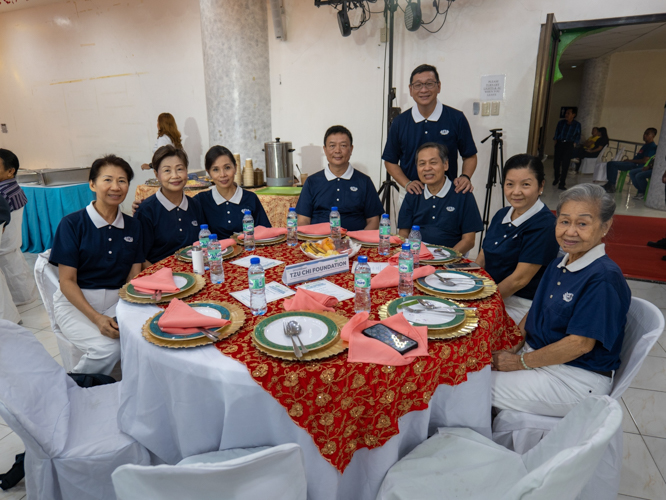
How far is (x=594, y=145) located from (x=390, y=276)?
1108cm

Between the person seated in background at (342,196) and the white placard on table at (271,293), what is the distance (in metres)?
1.25

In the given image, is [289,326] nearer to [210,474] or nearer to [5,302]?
[210,474]

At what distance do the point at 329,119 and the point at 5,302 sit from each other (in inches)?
145

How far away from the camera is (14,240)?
341cm

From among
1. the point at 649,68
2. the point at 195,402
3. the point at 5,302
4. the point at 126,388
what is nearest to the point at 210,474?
the point at 195,402

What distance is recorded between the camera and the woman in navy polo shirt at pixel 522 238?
1.94 metres

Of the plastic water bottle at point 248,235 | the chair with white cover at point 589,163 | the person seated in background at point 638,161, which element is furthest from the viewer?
the chair with white cover at point 589,163

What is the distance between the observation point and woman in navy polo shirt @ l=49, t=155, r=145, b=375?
1.94m

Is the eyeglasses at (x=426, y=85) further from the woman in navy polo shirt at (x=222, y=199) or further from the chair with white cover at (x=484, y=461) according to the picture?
the chair with white cover at (x=484, y=461)

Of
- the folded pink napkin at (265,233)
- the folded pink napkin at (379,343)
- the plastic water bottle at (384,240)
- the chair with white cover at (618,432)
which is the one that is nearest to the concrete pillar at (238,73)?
the folded pink napkin at (265,233)

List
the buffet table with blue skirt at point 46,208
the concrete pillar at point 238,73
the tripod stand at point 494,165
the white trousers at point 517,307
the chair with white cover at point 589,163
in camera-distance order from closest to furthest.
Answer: the white trousers at point 517,307
the tripod stand at point 494,165
the concrete pillar at point 238,73
the buffet table with blue skirt at point 46,208
the chair with white cover at point 589,163

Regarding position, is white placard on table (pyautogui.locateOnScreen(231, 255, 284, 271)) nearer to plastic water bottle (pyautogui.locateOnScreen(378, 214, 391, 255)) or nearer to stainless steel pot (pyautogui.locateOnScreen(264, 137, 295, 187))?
plastic water bottle (pyautogui.locateOnScreen(378, 214, 391, 255))

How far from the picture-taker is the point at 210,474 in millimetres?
784
